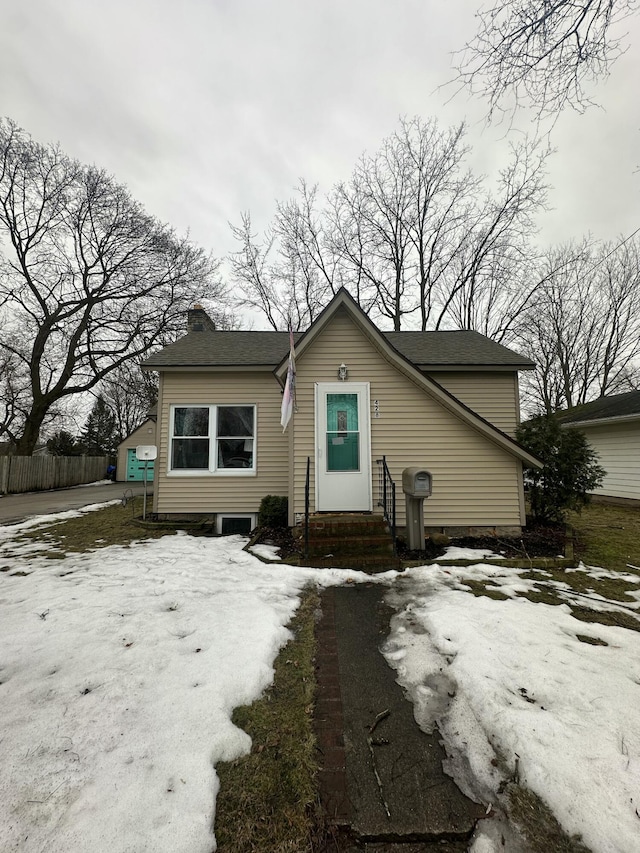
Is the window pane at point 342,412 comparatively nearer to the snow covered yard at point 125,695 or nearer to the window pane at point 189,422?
the snow covered yard at point 125,695

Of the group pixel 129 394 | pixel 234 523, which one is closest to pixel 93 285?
pixel 129 394

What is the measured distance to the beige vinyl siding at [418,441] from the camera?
6.73m

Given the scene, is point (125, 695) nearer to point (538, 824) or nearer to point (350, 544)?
point (538, 824)

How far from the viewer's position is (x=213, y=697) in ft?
7.77

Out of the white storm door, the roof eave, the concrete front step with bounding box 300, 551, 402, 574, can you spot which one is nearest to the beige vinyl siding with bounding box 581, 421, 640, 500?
the roof eave

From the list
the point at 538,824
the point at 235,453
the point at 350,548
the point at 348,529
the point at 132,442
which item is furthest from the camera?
the point at 132,442

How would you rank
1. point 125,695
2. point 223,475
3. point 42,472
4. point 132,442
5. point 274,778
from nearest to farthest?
point 274,778 → point 125,695 → point 223,475 → point 42,472 → point 132,442

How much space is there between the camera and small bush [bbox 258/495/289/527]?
298 inches

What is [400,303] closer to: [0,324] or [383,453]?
[383,453]

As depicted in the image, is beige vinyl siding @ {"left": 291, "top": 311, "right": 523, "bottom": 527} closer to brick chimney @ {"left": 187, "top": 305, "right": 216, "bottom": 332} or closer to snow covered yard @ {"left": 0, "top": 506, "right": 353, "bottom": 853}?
snow covered yard @ {"left": 0, "top": 506, "right": 353, "bottom": 853}

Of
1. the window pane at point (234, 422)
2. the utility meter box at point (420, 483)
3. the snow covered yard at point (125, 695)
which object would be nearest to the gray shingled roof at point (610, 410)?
the utility meter box at point (420, 483)

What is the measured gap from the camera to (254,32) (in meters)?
5.52

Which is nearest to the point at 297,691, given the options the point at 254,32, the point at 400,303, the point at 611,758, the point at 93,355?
the point at 611,758

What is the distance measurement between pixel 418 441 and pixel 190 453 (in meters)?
5.26
